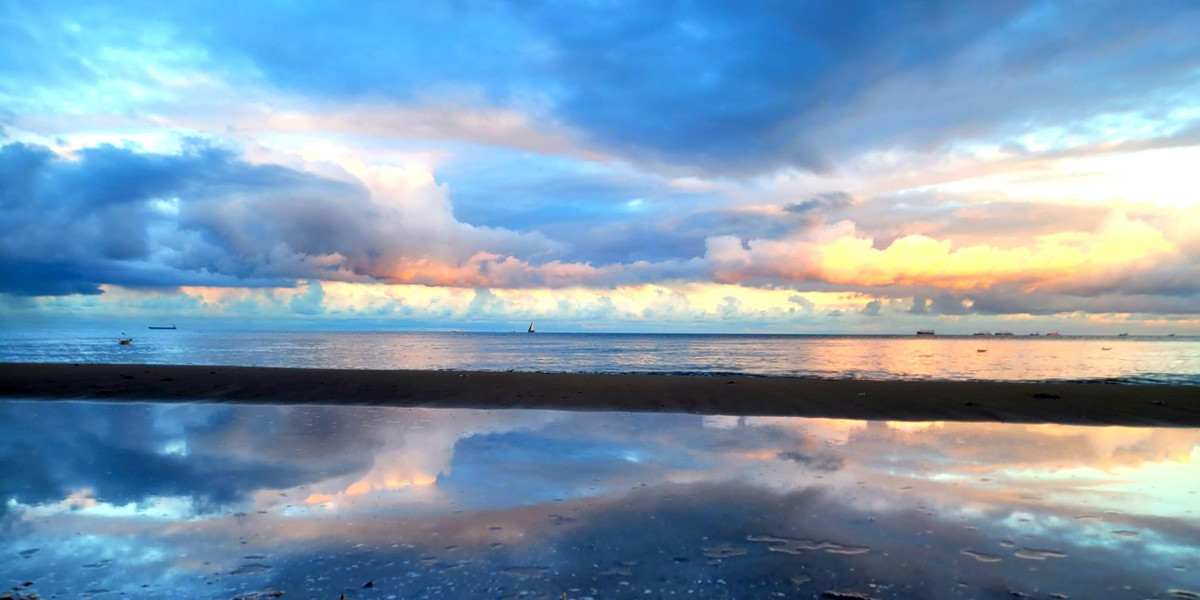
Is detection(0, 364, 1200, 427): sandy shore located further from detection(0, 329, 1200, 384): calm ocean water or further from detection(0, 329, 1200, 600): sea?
detection(0, 329, 1200, 384): calm ocean water

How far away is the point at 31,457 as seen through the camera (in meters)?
11.1

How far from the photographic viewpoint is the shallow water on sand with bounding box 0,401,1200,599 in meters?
5.72

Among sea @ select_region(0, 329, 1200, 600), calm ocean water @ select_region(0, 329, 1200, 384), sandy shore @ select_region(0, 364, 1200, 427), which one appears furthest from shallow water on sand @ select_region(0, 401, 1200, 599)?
calm ocean water @ select_region(0, 329, 1200, 384)

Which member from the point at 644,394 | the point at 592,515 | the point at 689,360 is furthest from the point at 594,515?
the point at 689,360

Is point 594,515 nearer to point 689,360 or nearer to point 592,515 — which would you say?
point 592,515

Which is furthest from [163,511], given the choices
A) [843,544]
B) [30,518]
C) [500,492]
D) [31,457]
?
[843,544]

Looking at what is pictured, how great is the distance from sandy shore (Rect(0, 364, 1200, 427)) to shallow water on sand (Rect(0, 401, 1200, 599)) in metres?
4.37

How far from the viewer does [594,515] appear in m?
7.80

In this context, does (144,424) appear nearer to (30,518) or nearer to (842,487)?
(30,518)

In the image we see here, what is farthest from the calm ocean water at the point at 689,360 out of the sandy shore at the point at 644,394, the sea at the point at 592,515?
the sea at the point at 592,515

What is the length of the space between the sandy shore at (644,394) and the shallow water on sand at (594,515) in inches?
172

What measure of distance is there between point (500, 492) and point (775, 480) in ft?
13.7

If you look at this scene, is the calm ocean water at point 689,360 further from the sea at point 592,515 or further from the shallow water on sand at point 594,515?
the shallow water on sand at point 594,515

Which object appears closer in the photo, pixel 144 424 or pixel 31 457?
pixel 31 457
